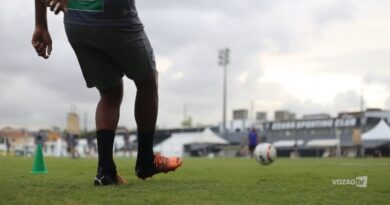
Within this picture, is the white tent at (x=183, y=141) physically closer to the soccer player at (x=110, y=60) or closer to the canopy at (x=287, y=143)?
the canopy at (x=287, y=143)

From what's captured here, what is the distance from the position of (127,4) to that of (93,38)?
0.35m

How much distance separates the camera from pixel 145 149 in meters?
4.80

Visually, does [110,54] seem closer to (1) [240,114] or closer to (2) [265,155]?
(2) [265,155]

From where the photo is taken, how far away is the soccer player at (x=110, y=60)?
4109mm

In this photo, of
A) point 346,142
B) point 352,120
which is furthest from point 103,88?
point 352,120

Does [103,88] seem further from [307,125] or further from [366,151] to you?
[307,125]

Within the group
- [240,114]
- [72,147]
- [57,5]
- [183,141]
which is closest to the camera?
[57,5]

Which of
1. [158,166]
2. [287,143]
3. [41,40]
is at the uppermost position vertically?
[41,40]

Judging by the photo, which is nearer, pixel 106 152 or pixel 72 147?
pixel 106 152

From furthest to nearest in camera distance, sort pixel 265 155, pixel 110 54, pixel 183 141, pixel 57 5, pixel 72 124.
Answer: pixel 183 141 → pixel 72 124 → pixel 265 155 → pixel 110 54 → pixel 57 5

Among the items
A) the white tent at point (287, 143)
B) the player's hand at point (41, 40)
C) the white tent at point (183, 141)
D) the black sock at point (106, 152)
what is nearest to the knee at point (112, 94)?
the black sock at point (106, 152)

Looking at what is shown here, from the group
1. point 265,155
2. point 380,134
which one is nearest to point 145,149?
point 265,155

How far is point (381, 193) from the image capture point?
144 inches

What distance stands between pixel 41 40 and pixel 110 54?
573mm
